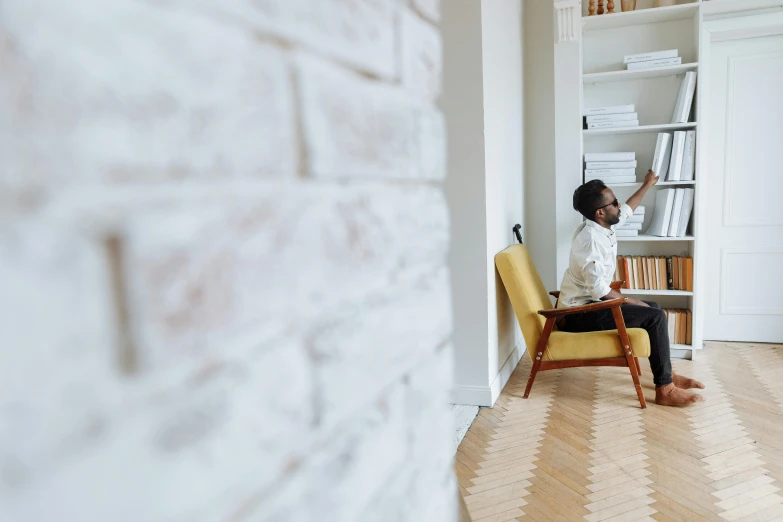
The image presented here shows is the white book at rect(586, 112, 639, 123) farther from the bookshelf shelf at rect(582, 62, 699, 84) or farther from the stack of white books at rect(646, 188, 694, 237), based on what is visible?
the stack of white books at rect(646, 188, 694, 237)

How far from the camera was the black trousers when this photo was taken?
3.20m

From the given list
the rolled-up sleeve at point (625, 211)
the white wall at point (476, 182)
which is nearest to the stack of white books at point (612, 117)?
the rolled-up sleeve at point (625, 211)

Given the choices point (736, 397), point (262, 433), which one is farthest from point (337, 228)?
point (736, 397)

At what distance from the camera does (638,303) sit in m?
3.39

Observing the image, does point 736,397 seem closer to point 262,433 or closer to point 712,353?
point 712,353

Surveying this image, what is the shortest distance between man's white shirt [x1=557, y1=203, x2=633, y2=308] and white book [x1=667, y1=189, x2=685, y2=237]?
0.69m

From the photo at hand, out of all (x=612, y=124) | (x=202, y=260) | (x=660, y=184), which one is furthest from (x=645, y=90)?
(x=202, y=260)

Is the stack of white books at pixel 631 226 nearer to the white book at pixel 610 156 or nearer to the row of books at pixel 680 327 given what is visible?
the white book at pixel 610 156

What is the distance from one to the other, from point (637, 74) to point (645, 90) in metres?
0.18

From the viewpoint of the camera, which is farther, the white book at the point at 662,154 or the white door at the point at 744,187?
the white door at the point at 744,187

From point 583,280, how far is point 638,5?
232cm

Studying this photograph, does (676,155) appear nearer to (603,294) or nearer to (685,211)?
(685,211)

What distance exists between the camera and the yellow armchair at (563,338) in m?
3.13

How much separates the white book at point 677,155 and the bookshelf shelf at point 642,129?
67mm
